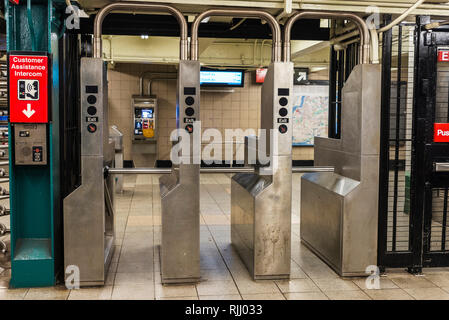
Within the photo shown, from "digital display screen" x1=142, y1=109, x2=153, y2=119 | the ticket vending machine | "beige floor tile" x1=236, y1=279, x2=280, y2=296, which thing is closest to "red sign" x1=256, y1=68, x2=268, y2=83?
the ticket vending machine

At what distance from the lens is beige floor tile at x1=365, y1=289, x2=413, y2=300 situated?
3.77m

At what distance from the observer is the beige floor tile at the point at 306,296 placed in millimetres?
3751

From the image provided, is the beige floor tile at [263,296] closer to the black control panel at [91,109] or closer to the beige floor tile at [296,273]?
the beige floor tile at [296,273]

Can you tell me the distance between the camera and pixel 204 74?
35.9ft

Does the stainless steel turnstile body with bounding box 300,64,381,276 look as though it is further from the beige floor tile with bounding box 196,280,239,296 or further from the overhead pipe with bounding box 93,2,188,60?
the overhead pipe with bounding box 93,2,188,60

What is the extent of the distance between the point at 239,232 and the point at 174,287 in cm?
112

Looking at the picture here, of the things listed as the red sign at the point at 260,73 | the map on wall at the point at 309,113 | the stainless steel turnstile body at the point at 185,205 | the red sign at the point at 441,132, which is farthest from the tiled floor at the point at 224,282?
the map on wall at the point at 309,113

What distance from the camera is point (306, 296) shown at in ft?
12.4

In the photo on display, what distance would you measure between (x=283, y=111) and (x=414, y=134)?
1246mm

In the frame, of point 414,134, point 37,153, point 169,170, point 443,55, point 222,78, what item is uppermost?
point 222,78

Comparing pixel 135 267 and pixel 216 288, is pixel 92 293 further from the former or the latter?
pixel 216 288

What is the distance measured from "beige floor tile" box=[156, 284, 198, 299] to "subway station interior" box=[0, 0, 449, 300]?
0.02 metres

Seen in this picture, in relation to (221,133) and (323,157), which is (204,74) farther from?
(323,157)

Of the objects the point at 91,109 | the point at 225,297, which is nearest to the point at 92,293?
the point at 225,297
